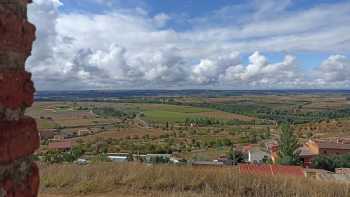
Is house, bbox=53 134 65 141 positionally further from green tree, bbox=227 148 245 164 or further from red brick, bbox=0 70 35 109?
red brick, bbox=0 70 35 109

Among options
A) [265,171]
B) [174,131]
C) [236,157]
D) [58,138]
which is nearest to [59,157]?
[265,171]

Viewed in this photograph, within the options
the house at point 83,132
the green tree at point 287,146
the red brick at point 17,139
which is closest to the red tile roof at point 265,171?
the red brick at point 17,139

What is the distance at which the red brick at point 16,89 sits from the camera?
5.81 ft

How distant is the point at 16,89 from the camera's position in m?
1.86

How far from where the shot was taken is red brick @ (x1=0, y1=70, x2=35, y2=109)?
1.77 m

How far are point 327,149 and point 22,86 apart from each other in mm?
51940

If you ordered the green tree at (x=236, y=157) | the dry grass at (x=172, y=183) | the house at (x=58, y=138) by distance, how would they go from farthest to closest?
1. the house at (x=58, y=138)
2. the green tree at (x=236, y=157)
3. the dry grass at (x=172, y=183)

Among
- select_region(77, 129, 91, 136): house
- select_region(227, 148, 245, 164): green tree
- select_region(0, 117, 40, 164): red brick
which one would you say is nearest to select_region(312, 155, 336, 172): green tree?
select_region(227, 148, 245, 164): green tree

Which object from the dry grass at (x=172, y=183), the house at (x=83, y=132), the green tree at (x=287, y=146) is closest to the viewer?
the dry grass at (x=172, y=183)

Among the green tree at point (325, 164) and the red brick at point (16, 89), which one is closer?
the red brick at point (16, 89)

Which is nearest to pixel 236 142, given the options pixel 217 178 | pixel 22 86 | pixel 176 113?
pixel 176 113

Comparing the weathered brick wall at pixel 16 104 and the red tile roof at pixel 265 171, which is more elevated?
the weathered brick wall at pixel 16 104

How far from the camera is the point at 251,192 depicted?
6.13 m

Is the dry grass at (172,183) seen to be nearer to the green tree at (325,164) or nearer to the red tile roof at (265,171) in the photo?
the red tile roof at (265,171)
